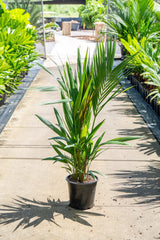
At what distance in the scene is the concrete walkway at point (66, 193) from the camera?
259cm

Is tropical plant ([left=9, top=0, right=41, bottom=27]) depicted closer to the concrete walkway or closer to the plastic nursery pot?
the concrete walkway

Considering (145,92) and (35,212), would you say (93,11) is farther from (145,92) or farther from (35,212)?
(35,212)

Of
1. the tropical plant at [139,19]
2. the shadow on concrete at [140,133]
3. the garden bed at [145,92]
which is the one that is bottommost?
the shadow on concrete at [140,133]

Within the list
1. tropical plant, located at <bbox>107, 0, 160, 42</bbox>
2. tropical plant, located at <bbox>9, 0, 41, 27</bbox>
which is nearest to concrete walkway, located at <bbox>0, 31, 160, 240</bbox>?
tropical plant, located at <bbox>107, 0, 160, 42</bbox>

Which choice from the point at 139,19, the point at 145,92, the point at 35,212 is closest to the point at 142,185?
the point at 35,212

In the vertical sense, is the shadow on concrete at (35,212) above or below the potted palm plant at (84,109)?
below

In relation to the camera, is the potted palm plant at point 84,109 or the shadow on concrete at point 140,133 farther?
the shadow on concrete at point 140,133

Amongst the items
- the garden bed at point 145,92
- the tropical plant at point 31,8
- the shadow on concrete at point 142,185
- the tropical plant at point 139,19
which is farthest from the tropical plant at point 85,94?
the tropical plant at point 31,8

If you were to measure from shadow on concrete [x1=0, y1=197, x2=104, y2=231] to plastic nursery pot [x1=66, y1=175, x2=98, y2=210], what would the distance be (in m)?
0.05

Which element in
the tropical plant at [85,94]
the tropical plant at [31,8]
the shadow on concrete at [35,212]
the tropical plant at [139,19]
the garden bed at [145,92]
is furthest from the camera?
the tropical plant at [31,8]

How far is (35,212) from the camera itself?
2.81 m

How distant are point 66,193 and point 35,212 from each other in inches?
16.0

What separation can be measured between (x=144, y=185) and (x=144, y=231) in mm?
738

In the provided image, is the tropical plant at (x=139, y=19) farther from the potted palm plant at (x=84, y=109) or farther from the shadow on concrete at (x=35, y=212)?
the shadow on concrete at (x=35, y=212)
